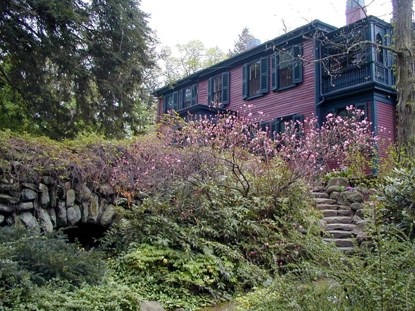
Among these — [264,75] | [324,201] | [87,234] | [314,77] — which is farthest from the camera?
[264,75]

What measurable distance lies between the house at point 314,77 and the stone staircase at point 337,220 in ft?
11.2

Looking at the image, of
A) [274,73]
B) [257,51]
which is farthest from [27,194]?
[257,51]

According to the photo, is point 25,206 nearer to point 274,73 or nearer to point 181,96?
point 274,73

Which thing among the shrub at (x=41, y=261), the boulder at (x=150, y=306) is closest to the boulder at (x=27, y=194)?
the shrub at (x=41, y=261)

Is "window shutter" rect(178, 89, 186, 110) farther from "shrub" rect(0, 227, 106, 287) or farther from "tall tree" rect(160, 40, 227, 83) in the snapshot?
"tall tree" rect(160, 40, 227, 83)

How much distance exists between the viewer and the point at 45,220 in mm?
5168

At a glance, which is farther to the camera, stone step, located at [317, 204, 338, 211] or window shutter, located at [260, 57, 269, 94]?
window shutter, located at [260, 57, 269, 94]

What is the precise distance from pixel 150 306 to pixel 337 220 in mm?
4701

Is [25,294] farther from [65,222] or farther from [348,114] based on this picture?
[348,114]

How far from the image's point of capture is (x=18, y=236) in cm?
418

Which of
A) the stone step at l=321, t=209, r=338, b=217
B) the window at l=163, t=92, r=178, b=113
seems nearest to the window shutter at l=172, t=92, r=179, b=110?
the window at l=163, t=92, r=178, b=113

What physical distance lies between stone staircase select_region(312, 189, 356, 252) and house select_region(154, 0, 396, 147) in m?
3.42

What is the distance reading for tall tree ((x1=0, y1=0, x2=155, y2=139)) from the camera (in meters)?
7.96

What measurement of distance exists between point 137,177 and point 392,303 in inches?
201
